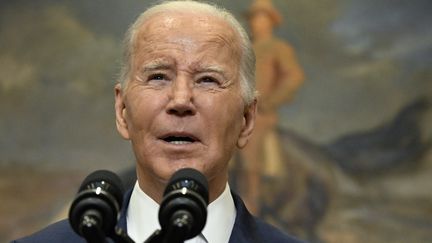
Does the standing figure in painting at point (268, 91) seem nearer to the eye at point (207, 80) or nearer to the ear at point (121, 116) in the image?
the ear at point (121, 116)

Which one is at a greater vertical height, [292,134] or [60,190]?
[292,134]

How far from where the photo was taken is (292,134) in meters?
6.34

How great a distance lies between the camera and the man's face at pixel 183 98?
2.34 metres

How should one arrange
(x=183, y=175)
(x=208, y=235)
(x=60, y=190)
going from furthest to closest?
(x=60, y=190) < (x=208, y=235) < (x=183, y=175)

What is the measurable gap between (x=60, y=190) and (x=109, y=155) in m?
0.41

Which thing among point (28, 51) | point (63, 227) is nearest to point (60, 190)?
point (28, 51)

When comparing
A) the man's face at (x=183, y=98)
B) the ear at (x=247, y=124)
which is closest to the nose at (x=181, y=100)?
the man's face at (x=183, y=98)

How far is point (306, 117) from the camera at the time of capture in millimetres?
6332

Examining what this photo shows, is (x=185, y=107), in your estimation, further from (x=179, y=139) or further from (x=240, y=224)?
(x=240, y=224)

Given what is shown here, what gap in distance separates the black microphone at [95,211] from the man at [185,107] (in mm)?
609

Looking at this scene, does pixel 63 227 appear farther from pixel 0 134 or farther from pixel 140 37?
pixel 0 134

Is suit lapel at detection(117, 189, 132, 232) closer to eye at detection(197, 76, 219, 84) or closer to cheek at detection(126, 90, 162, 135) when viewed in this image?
cheek at detection(126, 90, 162, 135)

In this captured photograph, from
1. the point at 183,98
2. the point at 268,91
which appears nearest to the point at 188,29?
the point at 183,98

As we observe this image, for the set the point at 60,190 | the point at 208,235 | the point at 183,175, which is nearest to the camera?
the point at 183,175
